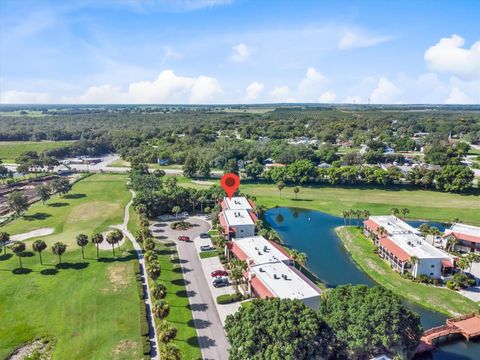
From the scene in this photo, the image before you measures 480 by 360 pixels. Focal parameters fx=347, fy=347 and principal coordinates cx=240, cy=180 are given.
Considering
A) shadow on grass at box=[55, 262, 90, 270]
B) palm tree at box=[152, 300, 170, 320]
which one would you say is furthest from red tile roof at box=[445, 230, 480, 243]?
shadow on grass at box=[55, 262, 90, 270]

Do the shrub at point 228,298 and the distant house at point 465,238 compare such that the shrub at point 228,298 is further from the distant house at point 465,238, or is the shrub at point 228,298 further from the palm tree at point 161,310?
the distant house at point 465,238

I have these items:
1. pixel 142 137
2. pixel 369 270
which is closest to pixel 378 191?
pixel 369 270

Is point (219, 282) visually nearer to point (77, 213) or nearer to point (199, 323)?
point (199, 323)

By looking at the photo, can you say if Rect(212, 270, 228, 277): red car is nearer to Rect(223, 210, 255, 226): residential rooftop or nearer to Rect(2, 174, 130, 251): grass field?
Rect(223, 210, 255, 226): residential rooftop

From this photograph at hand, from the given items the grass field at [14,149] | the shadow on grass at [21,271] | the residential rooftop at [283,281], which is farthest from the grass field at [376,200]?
the grass field at [14,149]

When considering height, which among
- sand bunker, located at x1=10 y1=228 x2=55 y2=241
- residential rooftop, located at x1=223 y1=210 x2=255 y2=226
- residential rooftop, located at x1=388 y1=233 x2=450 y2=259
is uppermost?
residential rooftop, located at x1=223 y1=210 x2=255 y2=226

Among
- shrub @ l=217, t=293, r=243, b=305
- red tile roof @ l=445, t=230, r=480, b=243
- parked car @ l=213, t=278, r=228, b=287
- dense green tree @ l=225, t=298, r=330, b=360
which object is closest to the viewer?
dense green tree @ l=225, t=298, r=330, b=360
